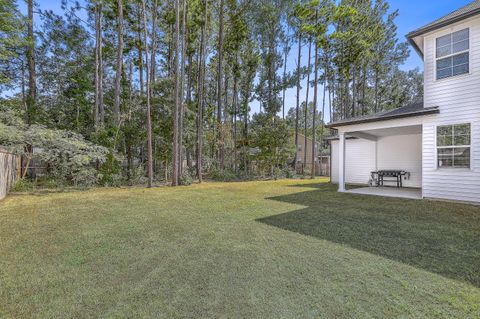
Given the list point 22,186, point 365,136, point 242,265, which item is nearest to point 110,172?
point 22,186

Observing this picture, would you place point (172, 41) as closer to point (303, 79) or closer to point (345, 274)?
point (303, 79)

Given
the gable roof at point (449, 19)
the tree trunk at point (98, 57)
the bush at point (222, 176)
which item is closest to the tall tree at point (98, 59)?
the tree trunk at point (98, 57)

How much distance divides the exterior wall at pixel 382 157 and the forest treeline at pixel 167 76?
4371 millimetres

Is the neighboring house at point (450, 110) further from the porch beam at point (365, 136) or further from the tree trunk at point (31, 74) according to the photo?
the tree trunk at point (31, 74)

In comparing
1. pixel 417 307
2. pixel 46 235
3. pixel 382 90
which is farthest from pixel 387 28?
pixel 46 235

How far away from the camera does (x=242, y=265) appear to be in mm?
2604

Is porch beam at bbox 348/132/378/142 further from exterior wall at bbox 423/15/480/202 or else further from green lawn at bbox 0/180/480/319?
green lawn at bbox 0/180/480/319

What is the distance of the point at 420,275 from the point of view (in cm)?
234

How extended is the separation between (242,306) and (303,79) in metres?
18.7

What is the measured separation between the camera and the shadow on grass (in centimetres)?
269

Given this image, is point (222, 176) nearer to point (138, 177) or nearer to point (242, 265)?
point (138, 177)

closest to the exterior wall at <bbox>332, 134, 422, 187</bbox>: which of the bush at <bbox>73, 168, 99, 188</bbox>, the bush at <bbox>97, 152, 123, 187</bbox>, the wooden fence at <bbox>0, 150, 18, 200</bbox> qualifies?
the bush at <bbox>97, 152, 123, 187</bbox>

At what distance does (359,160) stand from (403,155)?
1.86m

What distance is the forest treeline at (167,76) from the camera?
10.2 m
